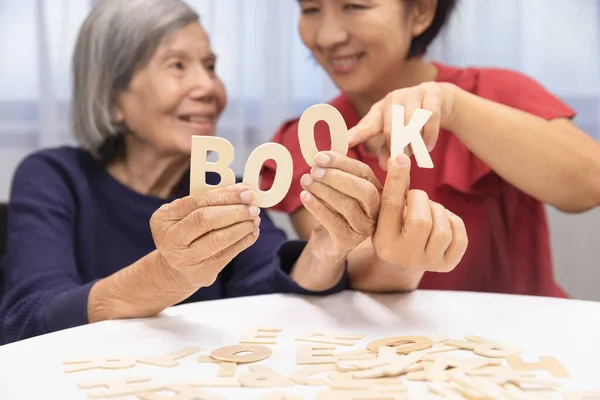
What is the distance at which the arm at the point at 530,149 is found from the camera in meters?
1.23

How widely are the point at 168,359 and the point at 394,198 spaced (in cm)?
35

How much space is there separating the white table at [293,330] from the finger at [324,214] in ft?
0.44

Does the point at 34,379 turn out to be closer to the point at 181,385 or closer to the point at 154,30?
the point at 181,385

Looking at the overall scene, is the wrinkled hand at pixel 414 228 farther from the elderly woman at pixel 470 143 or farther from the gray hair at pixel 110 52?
the gray hair at pixel 110 52

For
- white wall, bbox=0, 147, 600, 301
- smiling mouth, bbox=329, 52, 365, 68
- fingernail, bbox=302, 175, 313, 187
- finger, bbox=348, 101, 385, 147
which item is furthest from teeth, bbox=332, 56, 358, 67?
white wall, bbox=0, 147, 600, 301

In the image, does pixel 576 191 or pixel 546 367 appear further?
pixel 576 191

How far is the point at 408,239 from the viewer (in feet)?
3.05

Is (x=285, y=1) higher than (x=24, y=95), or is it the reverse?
(x=285, y=1)

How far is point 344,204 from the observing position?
3.06 feet

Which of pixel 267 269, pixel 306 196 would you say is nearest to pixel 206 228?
pixel 306 196

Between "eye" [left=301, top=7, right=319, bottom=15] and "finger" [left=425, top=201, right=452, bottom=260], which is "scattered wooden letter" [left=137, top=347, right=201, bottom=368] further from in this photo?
"eye" [left=301, top=7, right=319, bottom=15]

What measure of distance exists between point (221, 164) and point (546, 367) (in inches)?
18.3

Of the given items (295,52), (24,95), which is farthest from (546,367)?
(24,95)

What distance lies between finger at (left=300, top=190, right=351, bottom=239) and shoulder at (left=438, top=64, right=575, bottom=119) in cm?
58
